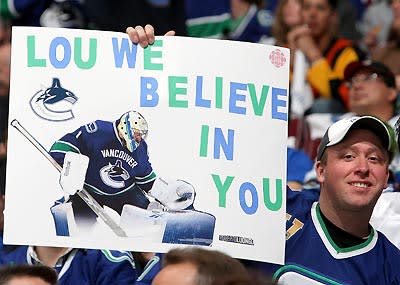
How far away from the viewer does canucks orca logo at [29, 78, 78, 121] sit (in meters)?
5.49

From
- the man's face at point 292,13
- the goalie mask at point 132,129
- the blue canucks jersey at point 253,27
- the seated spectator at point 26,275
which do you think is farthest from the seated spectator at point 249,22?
the seated spectator at point 26,275

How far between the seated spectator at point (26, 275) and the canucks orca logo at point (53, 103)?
82cm

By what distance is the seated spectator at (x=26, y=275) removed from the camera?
4.75m

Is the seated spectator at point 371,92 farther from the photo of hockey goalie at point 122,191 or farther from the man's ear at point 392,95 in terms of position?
the photo of hockey goalie at point 122,191

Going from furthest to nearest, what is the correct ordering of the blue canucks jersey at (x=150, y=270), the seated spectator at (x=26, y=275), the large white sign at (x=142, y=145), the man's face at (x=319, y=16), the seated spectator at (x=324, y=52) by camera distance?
1. the man's face at (x=319, y=16)
2. the seated spectator at (x=324, y=52)
3. the blue canucks jersey at (x=150, y=270)
4. the large white sign at (x=142, y=145)
5. the seated spectator at (x=26, y=275)

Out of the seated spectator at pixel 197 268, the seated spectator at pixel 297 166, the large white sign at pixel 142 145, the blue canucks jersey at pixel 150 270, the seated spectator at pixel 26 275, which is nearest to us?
the seated spectator at pixel 197 268

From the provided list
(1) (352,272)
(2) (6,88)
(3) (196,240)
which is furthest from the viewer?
(2) (6,88)

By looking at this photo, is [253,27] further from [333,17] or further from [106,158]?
[106,158]

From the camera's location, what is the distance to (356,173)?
589 cm

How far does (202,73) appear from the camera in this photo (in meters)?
5.52

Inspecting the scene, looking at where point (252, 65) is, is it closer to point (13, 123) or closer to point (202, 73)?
point (202, 73)

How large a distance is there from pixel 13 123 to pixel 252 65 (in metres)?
0.97

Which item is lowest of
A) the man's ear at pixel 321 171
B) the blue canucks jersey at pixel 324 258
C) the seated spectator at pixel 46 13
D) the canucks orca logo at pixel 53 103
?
the blue canucks jersey at pixel 324 258

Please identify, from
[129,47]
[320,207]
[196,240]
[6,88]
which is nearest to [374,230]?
[320,207]
